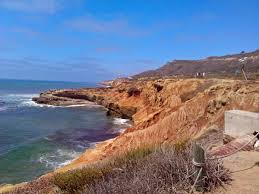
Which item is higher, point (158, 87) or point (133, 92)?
point (158, 87)

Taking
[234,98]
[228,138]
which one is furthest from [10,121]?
[228,138]

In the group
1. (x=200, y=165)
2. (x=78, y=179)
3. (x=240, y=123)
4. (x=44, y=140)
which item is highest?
(x=240, y=123)

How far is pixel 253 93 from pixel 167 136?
532cm

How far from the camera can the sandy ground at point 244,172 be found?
7.18 meters

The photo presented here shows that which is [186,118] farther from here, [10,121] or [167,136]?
[10,121]

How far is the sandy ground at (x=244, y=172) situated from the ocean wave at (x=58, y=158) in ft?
55.8

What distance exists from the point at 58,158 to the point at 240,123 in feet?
59.5

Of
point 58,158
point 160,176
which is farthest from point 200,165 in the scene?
point 58,158

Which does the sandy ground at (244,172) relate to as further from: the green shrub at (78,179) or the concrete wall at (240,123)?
the green shrub at (78,179)

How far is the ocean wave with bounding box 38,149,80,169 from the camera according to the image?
25.2m

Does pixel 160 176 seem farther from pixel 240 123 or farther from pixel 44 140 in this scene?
pixel 44 140

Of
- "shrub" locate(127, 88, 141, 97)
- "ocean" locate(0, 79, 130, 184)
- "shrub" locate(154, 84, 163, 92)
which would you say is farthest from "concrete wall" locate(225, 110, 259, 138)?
"shrub" locate(127, 88, 141, 97)

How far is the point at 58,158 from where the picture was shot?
27.1 meters

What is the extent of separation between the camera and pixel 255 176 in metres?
7.89
